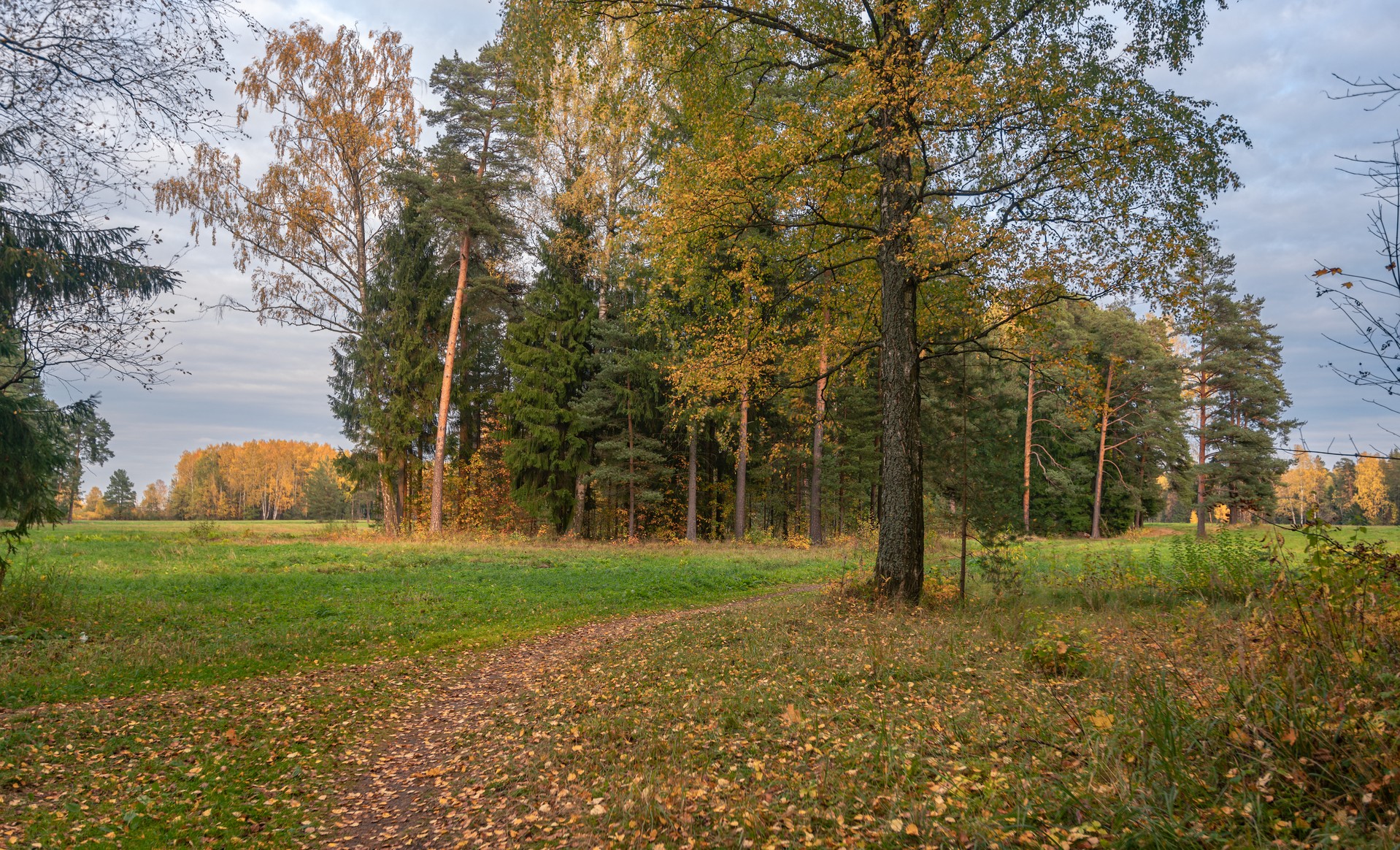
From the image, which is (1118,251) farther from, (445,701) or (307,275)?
(307,275)

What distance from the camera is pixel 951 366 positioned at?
2644 centimetres

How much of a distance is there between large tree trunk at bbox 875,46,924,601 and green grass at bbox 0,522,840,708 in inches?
182

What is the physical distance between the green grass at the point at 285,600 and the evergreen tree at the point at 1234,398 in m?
22.8

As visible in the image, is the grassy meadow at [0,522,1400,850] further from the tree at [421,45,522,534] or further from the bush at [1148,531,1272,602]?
the tree at [421,45,522,534]

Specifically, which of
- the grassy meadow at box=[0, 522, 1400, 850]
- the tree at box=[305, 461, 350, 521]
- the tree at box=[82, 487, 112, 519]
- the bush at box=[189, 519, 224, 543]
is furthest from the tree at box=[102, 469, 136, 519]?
the grassy meadow at box=[0, 522, 1400, 850]

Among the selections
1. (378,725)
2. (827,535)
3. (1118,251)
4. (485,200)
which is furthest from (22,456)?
(827,535)

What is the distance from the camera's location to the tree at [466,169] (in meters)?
23.6

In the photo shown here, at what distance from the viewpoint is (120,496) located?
7694 cm

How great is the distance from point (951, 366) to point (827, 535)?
8399mm

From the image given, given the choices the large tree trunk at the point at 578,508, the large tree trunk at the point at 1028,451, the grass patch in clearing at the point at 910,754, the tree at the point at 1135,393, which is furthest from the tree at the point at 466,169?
the tree at the point at 1135,393

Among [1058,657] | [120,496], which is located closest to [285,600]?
[1058,657]

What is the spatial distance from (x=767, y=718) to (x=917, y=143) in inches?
297

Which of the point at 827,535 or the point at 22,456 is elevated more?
the point at 22,456

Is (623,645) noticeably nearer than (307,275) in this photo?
Yes
